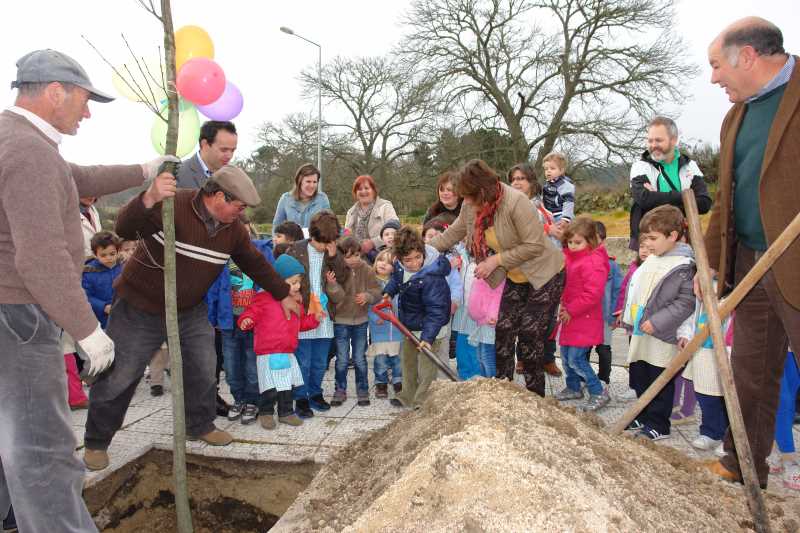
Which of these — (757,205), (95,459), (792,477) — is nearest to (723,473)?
(792,477)

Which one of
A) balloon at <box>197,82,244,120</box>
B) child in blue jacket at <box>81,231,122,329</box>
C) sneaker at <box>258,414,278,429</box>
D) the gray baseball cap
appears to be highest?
balloon at <box>197,82,244,120</box>

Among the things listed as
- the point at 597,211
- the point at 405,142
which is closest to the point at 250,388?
the point at 597,211

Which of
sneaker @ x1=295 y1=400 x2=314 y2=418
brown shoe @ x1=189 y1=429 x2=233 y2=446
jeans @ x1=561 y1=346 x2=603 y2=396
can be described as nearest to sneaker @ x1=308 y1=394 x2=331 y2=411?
sneaker @ x1=295 y1=400 x2=314 y2=418

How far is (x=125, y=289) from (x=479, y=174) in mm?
2373

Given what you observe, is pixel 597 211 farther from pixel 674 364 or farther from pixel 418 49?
pixel 674 364

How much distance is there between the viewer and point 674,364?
2.83 meters

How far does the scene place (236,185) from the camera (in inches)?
130

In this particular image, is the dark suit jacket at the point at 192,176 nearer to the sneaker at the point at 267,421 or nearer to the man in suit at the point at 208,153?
the man in suit at the point at 208,153

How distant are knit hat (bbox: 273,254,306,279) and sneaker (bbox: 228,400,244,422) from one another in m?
1.13

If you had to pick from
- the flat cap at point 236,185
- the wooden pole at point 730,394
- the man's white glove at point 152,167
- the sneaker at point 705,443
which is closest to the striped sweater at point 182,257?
the flat cap at point 236,185

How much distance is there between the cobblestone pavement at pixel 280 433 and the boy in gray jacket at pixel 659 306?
0.23 meters

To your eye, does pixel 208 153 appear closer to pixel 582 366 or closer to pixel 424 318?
pixel 424 318

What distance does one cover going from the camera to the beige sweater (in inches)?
82.1

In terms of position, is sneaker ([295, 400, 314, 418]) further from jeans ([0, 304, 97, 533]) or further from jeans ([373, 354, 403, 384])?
jeans ([0, 304, 97, 533])
